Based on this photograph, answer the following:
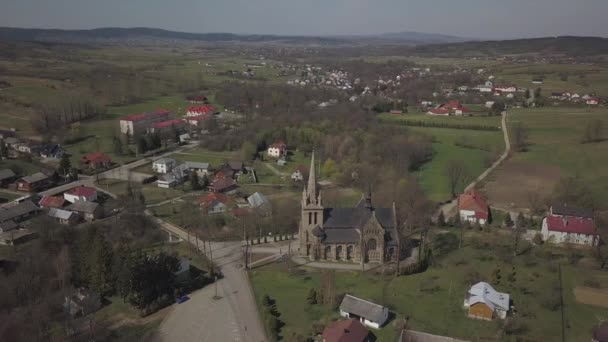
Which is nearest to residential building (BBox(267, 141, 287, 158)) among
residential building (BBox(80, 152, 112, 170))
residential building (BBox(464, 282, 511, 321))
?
residential building (BBox(80, 152, 112, 170))

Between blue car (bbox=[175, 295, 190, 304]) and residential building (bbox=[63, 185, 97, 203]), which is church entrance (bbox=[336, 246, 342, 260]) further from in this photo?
residential building (bbox=[63, 185, 97, 203])

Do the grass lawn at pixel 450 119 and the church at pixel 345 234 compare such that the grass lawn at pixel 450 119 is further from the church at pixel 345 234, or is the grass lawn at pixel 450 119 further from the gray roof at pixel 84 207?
the gray roof at pixel 84 207

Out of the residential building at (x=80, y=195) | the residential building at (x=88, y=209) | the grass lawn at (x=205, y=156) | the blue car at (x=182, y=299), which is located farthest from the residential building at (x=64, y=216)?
the grass lawn at (x=205, y=156)

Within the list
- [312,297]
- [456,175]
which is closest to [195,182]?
[312,297]

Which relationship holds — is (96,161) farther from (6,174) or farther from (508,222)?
(508,222)

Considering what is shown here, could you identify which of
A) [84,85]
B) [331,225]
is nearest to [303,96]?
[84,85]

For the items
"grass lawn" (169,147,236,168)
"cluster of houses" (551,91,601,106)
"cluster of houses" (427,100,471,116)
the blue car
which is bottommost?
the blue car
